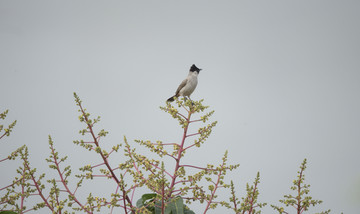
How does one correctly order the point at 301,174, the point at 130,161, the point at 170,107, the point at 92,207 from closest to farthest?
1. the point at 92,207
2. the point at 130,161
3. the point at 301,174
4. the point at 170,107

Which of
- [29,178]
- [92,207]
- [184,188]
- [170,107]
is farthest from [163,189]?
[29,178]

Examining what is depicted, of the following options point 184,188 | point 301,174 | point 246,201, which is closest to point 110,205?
point 184,188

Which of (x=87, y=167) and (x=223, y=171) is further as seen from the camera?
(x=223, y=171)

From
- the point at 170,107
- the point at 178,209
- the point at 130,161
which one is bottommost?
the point at 178,209

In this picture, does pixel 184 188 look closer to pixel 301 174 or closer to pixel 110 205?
pixel 110 205

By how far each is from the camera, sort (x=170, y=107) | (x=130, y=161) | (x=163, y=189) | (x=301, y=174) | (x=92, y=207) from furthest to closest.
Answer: (x=170, y=107)
(x=301, y=174)
(x=130, y=161)
(x=92, y=207)
(x=163, y=189)

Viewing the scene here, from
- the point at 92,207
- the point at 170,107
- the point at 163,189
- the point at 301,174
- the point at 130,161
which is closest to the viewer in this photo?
the point at 163,189

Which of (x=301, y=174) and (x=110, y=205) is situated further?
(x=301, y=174)

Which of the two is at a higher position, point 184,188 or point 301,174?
point 301,174

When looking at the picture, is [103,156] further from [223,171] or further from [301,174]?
[301,174]

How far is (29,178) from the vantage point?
1.47m

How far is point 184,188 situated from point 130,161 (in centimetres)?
28

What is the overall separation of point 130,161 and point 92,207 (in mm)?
251

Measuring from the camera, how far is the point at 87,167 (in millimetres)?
1301
